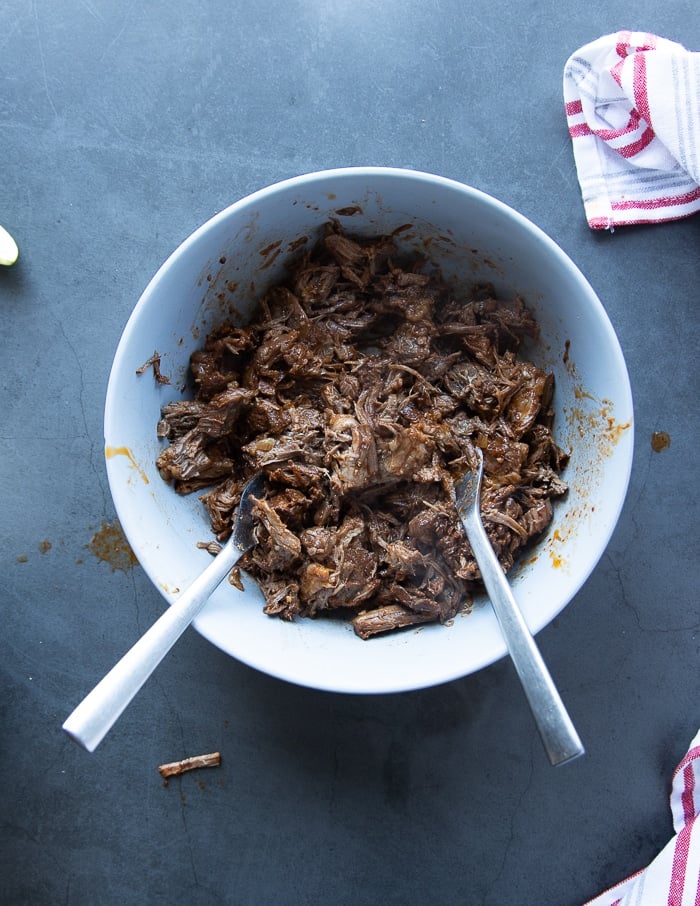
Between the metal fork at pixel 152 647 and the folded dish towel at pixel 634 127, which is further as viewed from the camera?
the folded dish towel at pixel 634 127

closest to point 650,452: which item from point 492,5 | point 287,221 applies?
point 287,221

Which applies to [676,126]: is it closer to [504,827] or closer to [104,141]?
[104,141]

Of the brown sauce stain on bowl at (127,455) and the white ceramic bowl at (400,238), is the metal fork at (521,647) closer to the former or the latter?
the white ceramic bowl at (400,238)

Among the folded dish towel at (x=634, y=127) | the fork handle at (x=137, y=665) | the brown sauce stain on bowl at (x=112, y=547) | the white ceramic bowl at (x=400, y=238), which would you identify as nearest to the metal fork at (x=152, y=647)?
the fork handle at (x=137, y=665)

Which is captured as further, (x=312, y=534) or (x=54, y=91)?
(x=54, y=91)

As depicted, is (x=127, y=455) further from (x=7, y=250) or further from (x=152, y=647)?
(x=7, y=250)

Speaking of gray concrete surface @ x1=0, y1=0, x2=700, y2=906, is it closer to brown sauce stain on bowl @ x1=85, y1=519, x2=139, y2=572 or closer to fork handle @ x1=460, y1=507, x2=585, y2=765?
brown sauce stain on bowl @ x1=85, y1=519, x2=139, y2=572

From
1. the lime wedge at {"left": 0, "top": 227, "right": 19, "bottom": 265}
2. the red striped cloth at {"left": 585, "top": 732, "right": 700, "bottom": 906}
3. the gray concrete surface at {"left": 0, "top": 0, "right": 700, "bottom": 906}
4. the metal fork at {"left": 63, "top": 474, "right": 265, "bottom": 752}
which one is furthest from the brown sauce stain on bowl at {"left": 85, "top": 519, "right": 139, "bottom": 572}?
the red striped cloth at {"left": 585, "top": 732, "right": 700, "bottom": 906}
